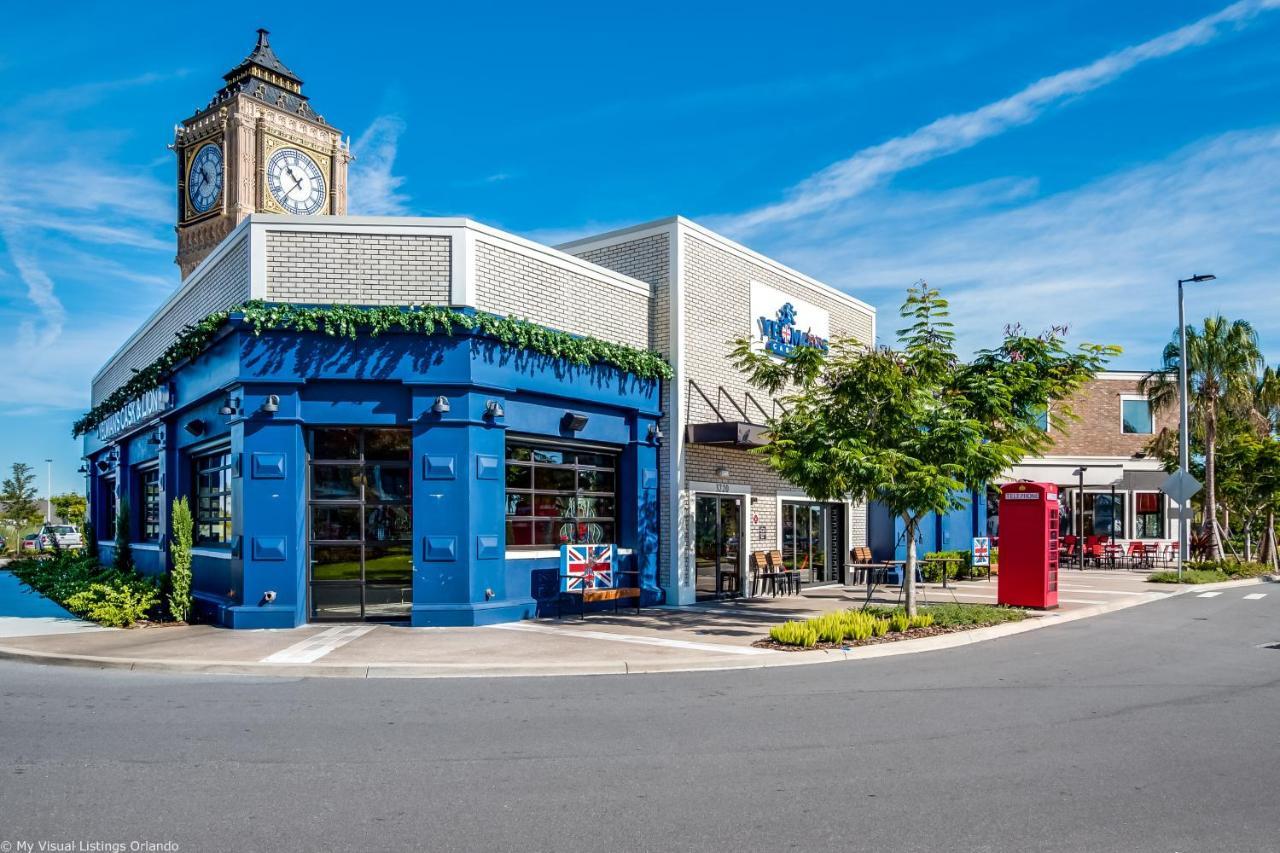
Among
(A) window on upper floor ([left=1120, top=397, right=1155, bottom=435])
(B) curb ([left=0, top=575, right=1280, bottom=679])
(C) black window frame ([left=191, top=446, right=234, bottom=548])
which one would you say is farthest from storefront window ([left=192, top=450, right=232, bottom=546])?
(A) window on upper floor ([left=1120, top=397, right=1155, bottom=435])

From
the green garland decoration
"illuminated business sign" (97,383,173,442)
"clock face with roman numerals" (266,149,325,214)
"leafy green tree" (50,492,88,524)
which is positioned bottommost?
"leafy green tree" (50,492,88,524)

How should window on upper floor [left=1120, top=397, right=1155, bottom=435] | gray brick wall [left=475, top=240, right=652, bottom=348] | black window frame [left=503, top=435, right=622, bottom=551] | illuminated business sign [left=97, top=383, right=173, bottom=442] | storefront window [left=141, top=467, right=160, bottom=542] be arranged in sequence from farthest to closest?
window on upper floor [left=1120, top=397, right=1155, bottom=435] → storefront window [left=141, top=467, right=160, bottom=542] → illuminated business sign [left=97, top=383, right=173, bottom=442] → black window frame [left=503, top=435, right=622, bottom=551] → gray brick wall [left=475, top=240, right=652, bottom=348]

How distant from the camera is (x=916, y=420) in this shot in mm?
15047

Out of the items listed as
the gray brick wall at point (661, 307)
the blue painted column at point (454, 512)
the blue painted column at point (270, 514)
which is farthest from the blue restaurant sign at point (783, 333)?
the blue painted column at point (270, 514)

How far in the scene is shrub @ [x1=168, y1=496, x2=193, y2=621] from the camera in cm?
1568

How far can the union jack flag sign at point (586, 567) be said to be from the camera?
1596cm

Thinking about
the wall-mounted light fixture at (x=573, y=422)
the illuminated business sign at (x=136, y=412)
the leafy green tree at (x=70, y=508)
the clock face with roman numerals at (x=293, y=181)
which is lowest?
the leafy green tree at (x=70, y=508)

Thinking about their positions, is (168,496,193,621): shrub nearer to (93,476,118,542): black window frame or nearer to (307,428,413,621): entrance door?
(307,428,413,621): entrance door

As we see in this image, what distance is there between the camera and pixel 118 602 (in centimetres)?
1563

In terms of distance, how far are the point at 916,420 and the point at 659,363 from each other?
5340 millimetres

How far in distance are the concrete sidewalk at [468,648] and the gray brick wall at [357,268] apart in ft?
16.6

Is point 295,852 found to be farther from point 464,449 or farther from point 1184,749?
point 464,449

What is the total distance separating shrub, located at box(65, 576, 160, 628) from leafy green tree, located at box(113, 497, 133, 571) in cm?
474

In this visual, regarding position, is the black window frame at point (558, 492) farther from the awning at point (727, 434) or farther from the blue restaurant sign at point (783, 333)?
the blue restaurant sign at point (783, 333)
